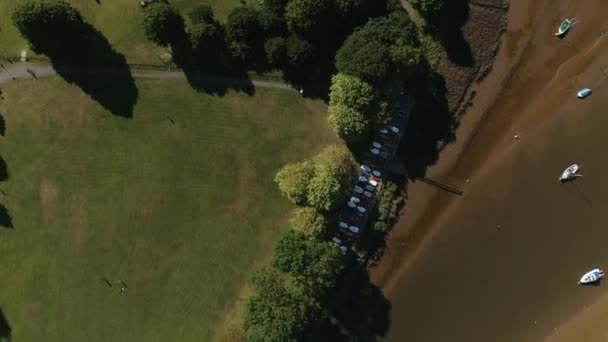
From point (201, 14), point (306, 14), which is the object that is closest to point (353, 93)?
point (306, 14)

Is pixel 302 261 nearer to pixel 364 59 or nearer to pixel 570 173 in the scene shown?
pixel 364 59

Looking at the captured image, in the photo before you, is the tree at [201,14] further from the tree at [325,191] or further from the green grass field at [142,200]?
the tree at [325,191]

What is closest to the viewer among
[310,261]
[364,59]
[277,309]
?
[277,309]

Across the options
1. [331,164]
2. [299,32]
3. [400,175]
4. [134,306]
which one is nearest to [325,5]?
[299,32]

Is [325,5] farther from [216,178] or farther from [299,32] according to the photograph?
[216,178]

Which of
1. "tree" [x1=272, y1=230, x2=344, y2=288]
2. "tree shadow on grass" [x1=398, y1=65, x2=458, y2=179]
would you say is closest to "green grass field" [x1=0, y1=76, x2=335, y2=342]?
"tree" [x1=272, y1=230, x2=344, y2=288]

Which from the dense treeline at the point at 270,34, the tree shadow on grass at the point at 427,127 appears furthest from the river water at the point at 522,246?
the dense treeline at the point at 270,34

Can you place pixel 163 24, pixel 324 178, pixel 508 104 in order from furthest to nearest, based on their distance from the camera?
pixel 508 104
pixel 163 24
pixel 324 178
